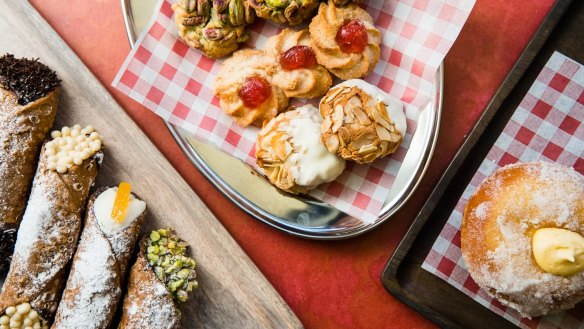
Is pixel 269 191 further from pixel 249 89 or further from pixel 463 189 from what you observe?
pixel 463 189

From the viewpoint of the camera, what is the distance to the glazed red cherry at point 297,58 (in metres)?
1.98

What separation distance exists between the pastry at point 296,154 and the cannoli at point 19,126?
771 millimetres

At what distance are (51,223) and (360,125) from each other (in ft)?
3.61

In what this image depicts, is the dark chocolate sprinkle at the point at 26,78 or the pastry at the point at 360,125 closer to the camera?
the pastry at the point at 360,125

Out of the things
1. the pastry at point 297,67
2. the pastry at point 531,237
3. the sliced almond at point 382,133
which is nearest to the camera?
the pastry at point 531,237

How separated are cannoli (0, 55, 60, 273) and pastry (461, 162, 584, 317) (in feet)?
4.87

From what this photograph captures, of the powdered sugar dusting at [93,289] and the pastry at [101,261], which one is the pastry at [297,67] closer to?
the pastry at [101,261]

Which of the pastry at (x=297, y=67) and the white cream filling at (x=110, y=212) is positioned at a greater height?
the pastry at (x=297, y=67)

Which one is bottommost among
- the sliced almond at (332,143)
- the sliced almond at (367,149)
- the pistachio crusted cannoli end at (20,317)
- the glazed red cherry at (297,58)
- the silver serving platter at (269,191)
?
the pistachio crusted cannoli end at (20,317)

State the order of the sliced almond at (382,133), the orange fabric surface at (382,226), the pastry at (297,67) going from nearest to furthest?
1. the sliced almond at (382,133)
2. the pastry at (297,67)
3. the orange fabric surface at (382,226)

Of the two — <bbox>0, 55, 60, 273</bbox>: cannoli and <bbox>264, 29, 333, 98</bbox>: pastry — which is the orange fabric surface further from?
<bbox>264, 29, 333, 98</bbox>: pastry

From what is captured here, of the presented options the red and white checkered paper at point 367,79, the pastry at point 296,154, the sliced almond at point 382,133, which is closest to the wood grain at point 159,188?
the red and white checkered paper at point 367,79

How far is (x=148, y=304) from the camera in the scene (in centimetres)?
194

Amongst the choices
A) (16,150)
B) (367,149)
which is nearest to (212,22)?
(367,149)
